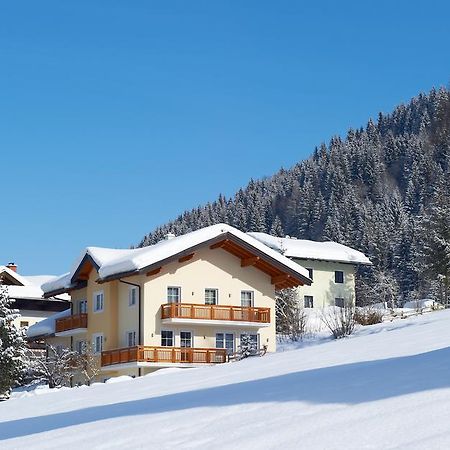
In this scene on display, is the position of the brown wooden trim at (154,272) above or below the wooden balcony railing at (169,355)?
above

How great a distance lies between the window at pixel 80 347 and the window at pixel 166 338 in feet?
21.3

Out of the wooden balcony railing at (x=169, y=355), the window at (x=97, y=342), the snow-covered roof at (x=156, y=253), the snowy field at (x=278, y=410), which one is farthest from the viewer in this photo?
the window at (x=97, y=342)

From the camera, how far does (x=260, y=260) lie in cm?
4391

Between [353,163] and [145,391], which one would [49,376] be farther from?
[353,163]

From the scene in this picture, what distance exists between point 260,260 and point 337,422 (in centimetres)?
3557

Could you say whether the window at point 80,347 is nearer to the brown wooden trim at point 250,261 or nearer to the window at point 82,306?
the window at point 82,306

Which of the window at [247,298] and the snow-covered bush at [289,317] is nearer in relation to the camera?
the snow-covered bush at [289,317]

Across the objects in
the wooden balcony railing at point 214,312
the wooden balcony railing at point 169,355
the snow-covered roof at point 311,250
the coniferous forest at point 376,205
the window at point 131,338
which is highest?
the coniferous forest at point 376,205

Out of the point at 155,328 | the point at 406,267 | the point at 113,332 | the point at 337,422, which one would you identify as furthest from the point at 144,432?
the point at 406,267

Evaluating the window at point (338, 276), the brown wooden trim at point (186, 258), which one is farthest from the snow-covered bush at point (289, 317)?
the window at point (338, 276)

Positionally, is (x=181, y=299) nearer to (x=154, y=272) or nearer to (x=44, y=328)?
(x=154, y=272)

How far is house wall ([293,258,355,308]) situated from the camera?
70.1 m

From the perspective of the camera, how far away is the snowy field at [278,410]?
25.9 ft

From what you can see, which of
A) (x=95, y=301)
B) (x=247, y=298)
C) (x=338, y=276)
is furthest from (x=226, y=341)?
(x=338, y=276)
